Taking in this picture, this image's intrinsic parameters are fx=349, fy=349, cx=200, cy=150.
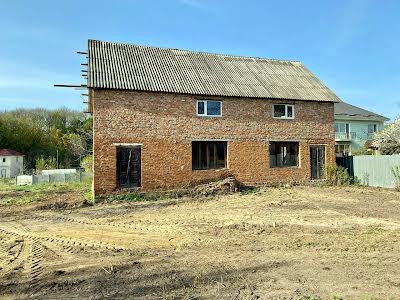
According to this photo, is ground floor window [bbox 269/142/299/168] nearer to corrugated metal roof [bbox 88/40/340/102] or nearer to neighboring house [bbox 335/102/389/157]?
corrugated metal roof [bbox 88/40/340/102]

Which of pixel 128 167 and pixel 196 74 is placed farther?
pixel 196 74

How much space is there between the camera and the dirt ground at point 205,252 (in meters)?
5.52

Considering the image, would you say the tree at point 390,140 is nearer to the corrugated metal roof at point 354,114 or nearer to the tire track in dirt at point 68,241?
the corrugated metal roof at point 354,114

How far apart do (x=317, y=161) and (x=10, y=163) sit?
138ft

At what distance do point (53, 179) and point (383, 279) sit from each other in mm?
29765

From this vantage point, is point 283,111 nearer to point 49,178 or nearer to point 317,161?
point 317,161

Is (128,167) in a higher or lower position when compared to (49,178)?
higher

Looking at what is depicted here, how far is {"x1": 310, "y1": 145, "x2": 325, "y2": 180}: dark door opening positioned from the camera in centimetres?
2183

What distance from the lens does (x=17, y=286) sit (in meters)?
5.84

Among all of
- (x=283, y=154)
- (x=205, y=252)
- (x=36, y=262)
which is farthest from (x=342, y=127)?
(x=36, y=262)

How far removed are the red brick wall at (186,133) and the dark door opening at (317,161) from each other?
1.24ft

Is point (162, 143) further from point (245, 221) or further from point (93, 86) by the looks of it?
point (245, 221)

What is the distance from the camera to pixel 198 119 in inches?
747

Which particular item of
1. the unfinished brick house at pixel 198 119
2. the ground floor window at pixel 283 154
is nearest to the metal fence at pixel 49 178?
the unfinished brick house at pixel 198 119
